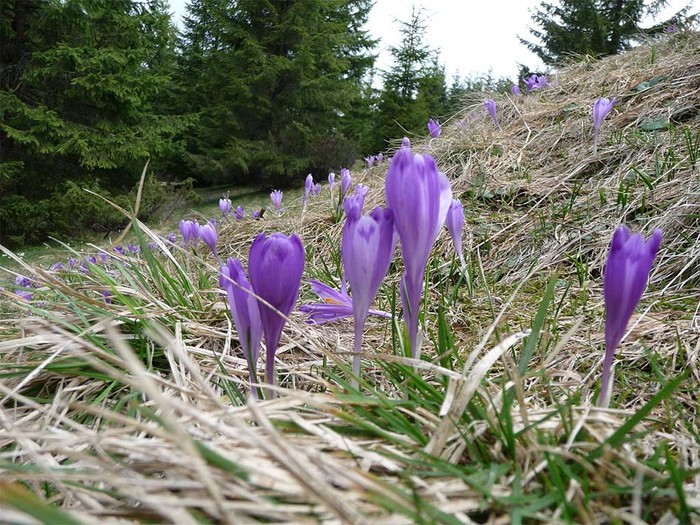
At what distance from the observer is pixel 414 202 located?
2.60ft

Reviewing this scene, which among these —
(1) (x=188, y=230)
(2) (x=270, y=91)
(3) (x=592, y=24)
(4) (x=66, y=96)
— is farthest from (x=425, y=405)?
(3) (x=592, y=24)

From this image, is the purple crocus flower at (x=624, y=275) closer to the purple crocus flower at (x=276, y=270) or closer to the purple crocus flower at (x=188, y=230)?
the purple crocus flower at (x=276, y=270)

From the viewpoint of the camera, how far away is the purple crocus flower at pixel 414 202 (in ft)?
2.56

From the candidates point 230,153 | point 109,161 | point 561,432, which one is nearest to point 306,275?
point 561,432

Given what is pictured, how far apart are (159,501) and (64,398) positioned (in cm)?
79

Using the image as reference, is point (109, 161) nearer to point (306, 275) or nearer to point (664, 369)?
point (306, 275)

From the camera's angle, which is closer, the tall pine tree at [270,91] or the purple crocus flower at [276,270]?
the purple crocus flower at [276,270]

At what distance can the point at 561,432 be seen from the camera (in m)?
0.68

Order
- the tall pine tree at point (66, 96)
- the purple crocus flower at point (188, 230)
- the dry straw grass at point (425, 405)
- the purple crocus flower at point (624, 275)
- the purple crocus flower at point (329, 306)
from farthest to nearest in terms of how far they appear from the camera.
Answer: the tall pine tree at point (66, 96), the purple crocus flower at point (188, 230), the purple crocus flower at point (329, 306), the purple crocus flower at point (624, 275), the dry straw grass at point (425, 405)

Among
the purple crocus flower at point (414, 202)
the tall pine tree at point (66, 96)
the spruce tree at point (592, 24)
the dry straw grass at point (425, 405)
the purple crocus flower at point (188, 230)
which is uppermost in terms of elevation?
the spruce tree at point (592, 24)

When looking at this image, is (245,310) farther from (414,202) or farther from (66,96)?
(66,96)

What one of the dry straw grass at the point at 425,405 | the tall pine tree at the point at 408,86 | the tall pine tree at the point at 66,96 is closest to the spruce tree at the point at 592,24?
the tall pine tree at the point at 408,86

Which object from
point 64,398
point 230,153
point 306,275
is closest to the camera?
point 64,398

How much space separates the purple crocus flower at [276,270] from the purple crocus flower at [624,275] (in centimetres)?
46
